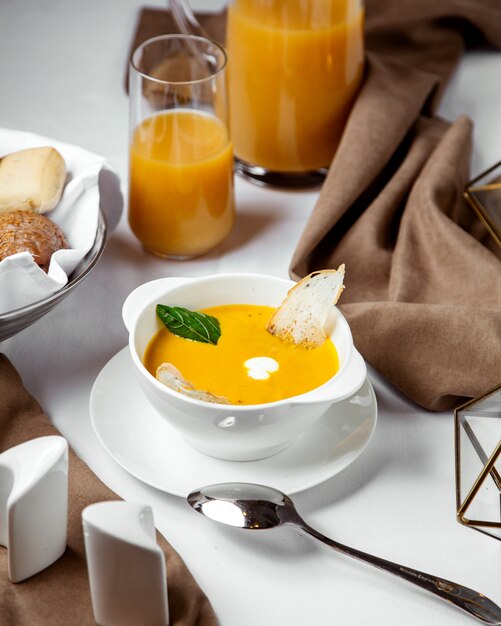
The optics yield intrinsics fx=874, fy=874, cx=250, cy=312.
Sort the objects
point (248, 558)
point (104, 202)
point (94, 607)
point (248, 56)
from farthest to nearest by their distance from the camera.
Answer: point (248, 56) < point (104, 202) < point (248, 558) < point (94, 607)

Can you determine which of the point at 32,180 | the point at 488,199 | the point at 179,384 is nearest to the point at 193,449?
the point at 179,384

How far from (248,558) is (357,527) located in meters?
0.11

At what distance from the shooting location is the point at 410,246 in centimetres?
117

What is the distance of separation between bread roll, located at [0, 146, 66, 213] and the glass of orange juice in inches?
4.6

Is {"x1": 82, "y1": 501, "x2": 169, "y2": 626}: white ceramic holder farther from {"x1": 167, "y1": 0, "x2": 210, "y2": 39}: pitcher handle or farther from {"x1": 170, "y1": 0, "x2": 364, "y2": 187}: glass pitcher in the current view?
{"x1": 167, "y1": 0, "x2": 210, "y2": 39}: pitcher handle

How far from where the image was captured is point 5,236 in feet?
3.22

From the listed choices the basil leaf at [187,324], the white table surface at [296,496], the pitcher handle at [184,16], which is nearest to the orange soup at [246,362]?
the basil leaf at [187,324]

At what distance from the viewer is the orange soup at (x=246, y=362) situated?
2.82 feet

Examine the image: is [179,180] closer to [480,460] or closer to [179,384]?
[179,384]

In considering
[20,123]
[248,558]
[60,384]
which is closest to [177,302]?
[60,384]

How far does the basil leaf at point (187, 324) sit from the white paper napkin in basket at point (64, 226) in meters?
0.12

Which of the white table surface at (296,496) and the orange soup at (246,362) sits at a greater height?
the orange soup at (246,362)

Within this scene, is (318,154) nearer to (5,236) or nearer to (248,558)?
(5,236)

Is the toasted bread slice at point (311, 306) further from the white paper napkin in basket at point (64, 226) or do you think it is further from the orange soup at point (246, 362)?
the white paper napkin in basket at point (64, 226)
